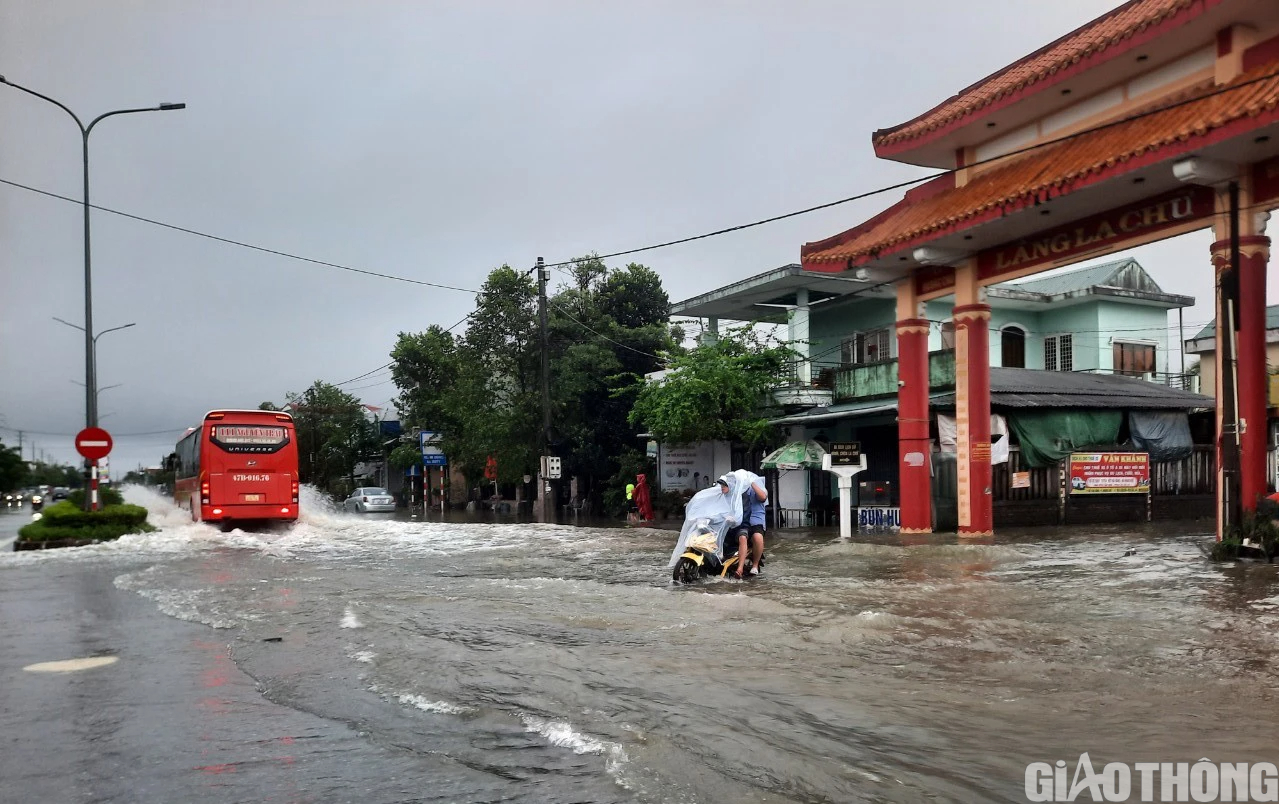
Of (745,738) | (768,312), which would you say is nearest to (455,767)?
(745,738)

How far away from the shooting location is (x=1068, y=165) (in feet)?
49.3

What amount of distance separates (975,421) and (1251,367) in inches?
226

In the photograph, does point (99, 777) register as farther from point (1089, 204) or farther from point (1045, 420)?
point (1045, 420)

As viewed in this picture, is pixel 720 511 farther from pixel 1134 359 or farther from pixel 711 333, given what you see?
pixel 1134 359

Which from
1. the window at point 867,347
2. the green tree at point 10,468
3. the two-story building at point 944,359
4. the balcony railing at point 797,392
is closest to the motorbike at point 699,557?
the two-story building at point 944,359

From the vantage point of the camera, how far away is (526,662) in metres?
7.37

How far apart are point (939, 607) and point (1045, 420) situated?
1331 centimetres

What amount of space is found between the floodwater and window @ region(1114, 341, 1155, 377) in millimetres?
17511

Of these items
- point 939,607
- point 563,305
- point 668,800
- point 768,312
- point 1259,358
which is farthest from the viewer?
point 563,305

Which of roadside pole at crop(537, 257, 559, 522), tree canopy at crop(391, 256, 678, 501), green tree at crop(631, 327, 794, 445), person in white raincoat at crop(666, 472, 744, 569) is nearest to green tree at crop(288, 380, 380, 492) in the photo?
tree canopy at crop(391, 256, 678, 501)

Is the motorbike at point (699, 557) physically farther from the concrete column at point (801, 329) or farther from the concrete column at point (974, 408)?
the concrete column at point (801, 329)

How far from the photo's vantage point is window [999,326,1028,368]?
3070 cm

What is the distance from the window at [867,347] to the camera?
28000 mm

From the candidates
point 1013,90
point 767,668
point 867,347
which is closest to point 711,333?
point 867,347
